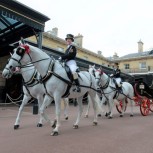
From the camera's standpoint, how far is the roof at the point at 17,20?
11.4 m

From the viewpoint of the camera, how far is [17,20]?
468 inches

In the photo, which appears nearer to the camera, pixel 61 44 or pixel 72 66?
pixel 72 66

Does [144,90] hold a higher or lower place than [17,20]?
lower

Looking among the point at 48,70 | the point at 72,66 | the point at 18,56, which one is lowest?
the point at 48,70

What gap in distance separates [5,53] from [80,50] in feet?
72.8

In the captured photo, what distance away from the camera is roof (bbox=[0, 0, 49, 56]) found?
1137cm

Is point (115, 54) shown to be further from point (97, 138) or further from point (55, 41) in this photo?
point (97, 138)

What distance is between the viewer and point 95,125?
8375 mm

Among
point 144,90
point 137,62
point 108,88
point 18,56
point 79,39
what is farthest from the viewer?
point 137,62

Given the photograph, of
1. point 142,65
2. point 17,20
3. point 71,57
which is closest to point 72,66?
point 71,57

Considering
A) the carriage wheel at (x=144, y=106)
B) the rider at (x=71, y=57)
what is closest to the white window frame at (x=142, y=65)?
the carriage wheel at (x=144, y=106)

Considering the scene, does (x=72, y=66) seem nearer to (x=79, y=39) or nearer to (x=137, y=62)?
(x=79, y=39)

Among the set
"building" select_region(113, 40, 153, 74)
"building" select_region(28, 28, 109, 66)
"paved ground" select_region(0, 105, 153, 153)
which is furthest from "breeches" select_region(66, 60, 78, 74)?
"building" select_region(113, 40, 153, 74)

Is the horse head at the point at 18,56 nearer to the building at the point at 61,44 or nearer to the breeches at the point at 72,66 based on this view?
the breeches at the point at 72,66
